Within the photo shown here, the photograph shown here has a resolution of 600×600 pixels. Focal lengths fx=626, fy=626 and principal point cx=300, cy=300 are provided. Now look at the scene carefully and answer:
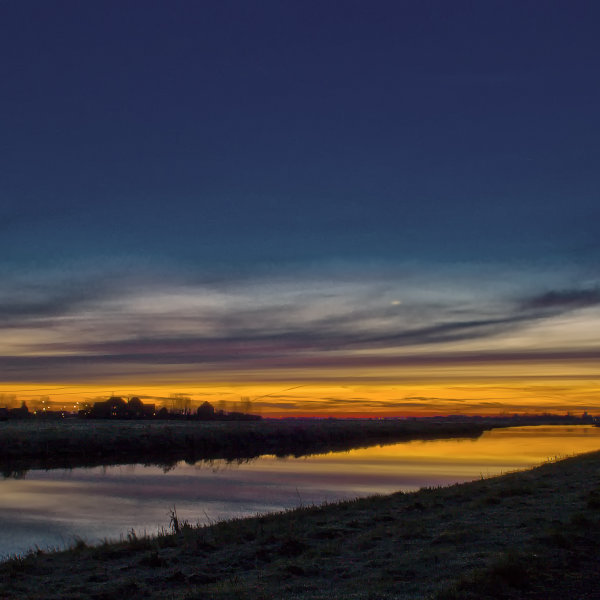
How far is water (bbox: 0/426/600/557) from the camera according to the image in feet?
68.9

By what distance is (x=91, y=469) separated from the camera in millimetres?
40375

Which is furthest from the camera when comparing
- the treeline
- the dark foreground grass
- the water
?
the treeline

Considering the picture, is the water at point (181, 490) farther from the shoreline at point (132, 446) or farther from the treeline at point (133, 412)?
the treeline at point (133, 412)

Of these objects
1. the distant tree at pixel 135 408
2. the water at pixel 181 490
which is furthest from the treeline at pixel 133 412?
the water at pixel 181 490

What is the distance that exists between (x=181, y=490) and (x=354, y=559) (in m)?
19.5

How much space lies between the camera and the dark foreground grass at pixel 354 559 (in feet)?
33.4

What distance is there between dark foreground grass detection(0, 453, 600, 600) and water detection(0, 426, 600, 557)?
4.44 meters

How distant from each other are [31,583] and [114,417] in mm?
130409

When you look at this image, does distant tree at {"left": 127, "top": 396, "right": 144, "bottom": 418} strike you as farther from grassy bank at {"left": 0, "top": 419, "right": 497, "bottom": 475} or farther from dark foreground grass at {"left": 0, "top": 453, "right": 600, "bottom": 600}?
dark foreground grass at {"left": 0, "top": 453, "right": 600, "bottom": 600}

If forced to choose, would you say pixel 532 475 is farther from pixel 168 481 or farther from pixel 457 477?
pixel 168 481

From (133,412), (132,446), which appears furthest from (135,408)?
(132,446)

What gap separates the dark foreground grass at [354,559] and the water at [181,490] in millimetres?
4444

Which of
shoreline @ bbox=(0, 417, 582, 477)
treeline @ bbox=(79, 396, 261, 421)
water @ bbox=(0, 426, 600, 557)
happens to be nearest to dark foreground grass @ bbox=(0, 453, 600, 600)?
water @ bbox=(0, 426, 600, 557)

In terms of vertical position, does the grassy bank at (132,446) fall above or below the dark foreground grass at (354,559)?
below
